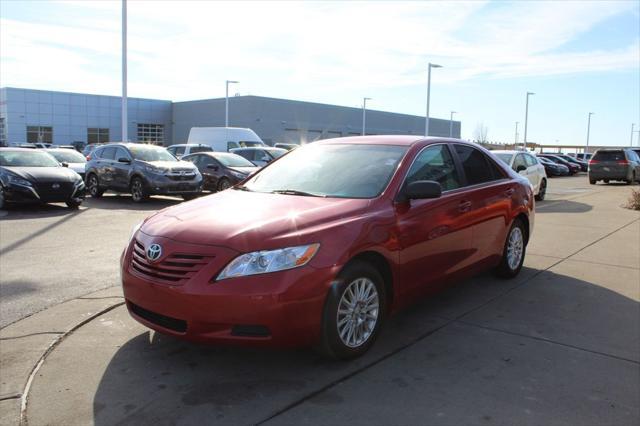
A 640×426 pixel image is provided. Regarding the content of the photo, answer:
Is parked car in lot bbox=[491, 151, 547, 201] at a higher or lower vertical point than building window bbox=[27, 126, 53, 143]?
lower

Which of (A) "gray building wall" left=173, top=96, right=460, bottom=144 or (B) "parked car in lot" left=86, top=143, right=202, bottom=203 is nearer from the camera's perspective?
(B) "parked car in lot" left=86, top=143, right=202, bottom=203

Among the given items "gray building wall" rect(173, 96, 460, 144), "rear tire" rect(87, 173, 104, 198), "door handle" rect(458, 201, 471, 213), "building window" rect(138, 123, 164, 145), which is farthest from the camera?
"building window" rect(138, 123, 164, 145)

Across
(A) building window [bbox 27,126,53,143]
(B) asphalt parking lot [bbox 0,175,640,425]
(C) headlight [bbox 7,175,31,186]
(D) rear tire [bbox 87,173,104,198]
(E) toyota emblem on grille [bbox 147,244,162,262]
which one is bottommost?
(B) asphalt parking lot [bbox 0,175,640,425]

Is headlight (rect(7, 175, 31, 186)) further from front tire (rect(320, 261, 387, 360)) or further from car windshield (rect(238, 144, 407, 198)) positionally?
front tire (rect(320, 261, 387, 360))

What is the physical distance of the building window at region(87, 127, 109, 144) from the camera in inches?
2544

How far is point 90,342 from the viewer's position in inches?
169

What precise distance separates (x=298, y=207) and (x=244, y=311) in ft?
3.17

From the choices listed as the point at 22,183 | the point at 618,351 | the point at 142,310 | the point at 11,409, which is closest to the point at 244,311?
the point at 142,310

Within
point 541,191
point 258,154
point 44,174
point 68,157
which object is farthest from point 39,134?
point 541,191

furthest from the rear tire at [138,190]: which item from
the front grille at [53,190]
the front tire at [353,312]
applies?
the front tire at [353,312]

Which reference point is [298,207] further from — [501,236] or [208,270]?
[501,236]

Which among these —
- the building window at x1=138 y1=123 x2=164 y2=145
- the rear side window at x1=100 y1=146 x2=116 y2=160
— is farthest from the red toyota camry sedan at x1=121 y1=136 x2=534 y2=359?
the building window at x1=138 y1=123 x2=164 y2=145

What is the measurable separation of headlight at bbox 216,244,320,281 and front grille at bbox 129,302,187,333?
1.46ft

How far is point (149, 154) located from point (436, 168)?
40.0 feet
